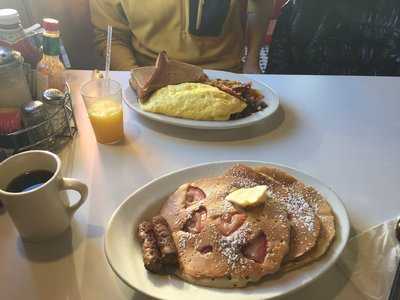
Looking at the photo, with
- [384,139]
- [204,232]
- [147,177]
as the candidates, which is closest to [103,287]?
[204,232]

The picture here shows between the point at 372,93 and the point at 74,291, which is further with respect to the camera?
the point at 372,93

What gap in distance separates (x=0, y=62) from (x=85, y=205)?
0.41 metres

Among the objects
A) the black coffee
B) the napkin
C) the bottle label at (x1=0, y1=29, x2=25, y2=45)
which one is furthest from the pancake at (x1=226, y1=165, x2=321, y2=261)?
the bottle label at (x1=0, y1=29, x2=25, y2=45)

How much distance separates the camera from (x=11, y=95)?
103cm

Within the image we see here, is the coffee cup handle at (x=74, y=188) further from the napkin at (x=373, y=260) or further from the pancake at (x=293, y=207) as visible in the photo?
the napkin at (x=373, y=260)

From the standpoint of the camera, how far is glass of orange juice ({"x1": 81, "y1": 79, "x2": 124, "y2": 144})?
3.62 feet

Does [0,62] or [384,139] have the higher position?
[0,62]

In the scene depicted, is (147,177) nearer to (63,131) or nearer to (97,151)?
(97,151)

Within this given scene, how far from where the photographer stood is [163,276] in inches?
28.2

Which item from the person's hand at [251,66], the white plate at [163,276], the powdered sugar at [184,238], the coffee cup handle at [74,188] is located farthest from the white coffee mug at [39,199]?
the person's hand at [251,66]

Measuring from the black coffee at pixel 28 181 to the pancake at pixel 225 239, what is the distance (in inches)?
10.4

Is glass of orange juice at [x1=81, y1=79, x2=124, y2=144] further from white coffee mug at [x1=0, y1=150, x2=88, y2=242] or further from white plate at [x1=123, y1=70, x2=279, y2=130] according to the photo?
white coffee mug at [x1=0, y1=150, x2=88, y2=242]

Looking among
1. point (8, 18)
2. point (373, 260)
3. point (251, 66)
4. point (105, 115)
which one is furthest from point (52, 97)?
point (251, 66)

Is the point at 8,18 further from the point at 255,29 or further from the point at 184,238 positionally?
the point at 255,29
